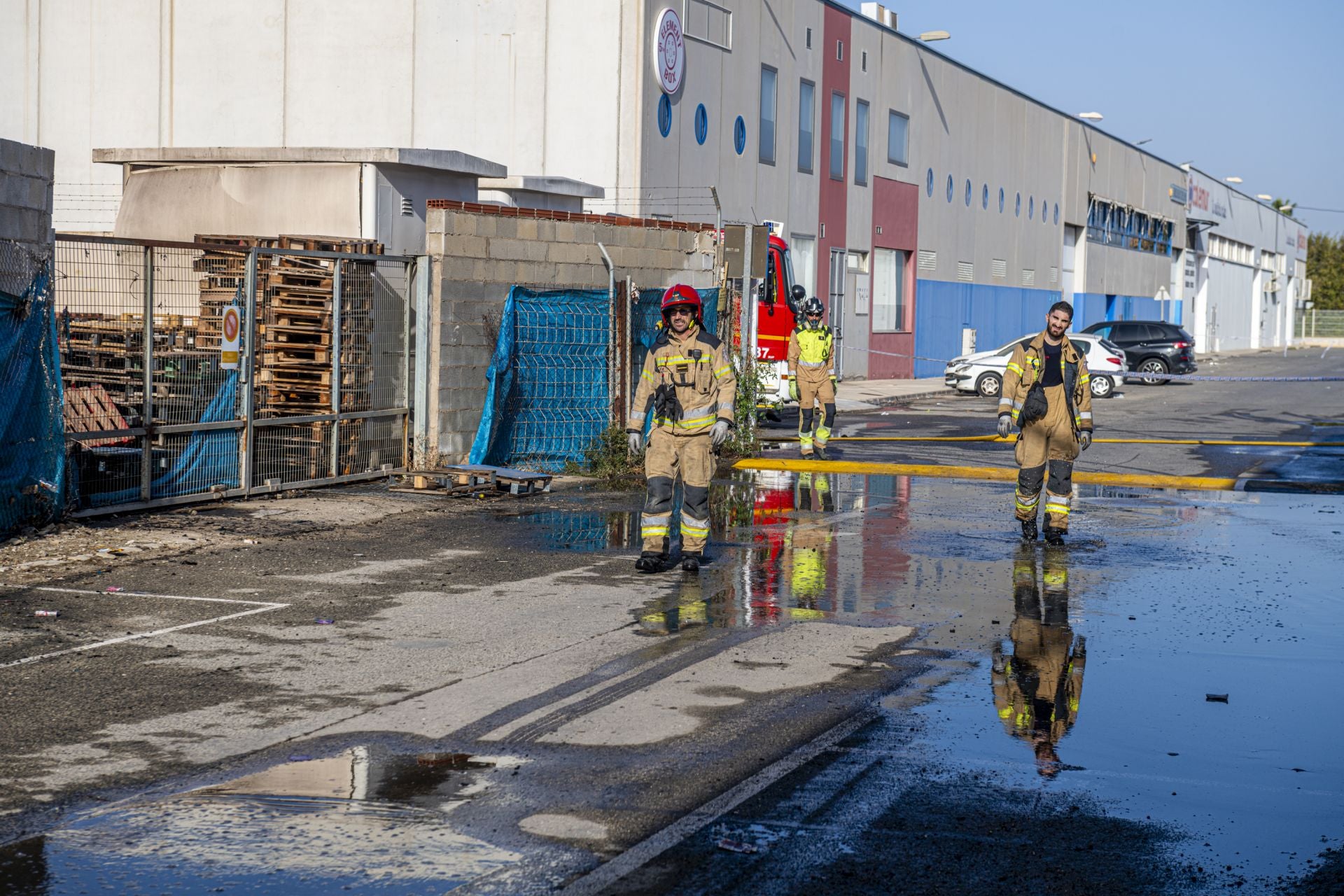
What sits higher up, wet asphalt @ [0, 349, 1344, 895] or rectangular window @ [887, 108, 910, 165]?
rectangular window @ [887, 108, 910, 165]

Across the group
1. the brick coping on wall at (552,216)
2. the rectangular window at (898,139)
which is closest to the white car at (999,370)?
the rectangular window at (898,139)

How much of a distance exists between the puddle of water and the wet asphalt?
18 mm

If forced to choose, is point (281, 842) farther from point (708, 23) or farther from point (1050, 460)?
point (708, 23)

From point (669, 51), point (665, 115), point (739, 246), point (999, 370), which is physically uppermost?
point (669, 51)

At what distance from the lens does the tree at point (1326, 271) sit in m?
124

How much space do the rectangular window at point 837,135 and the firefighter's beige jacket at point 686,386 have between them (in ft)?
93.6

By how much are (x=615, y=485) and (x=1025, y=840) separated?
1106 cm

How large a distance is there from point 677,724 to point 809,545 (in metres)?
5.60

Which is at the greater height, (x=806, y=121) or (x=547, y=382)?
(x=806, y=121)

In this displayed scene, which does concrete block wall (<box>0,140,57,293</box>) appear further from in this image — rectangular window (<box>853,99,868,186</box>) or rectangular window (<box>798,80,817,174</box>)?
rectangular window (<box>853,99,868,186</box>)

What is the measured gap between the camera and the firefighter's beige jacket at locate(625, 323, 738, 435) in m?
10.8

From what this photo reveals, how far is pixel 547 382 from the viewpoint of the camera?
1681 cm

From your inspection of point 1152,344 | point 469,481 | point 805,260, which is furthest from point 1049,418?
point 1152,344

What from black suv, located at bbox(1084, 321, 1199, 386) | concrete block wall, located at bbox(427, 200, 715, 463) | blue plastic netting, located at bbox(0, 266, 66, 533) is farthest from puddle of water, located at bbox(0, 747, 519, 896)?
black suv, located at bbox(1084, 321, 1199, 386)
